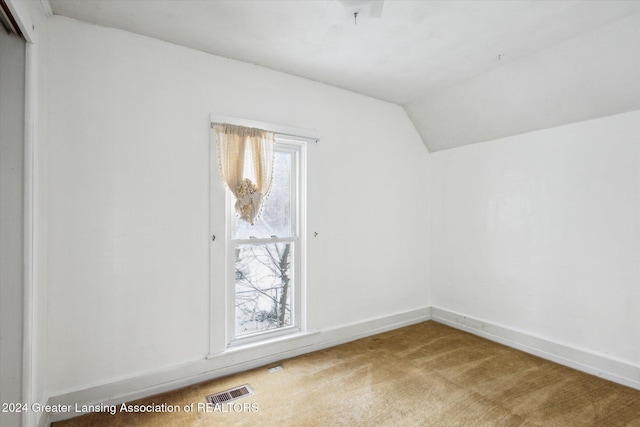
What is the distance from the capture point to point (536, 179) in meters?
3.12

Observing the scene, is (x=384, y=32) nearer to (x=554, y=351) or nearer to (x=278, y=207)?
(x=278, y=207)

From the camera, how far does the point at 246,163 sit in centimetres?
272

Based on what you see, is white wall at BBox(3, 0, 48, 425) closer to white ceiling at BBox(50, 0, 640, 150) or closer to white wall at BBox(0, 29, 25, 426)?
white wall at BBox(0, 29, 25, 426)

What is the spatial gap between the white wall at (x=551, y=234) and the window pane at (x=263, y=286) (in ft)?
7.04

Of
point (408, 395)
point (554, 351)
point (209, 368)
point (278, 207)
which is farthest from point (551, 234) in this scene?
point (209, 368)

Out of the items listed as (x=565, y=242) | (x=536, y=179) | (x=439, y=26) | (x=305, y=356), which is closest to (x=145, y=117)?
(x=439, y=26)

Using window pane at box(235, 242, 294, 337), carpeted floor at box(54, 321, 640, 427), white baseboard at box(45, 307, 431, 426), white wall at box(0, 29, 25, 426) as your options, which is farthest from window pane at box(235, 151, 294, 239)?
white wall at box(0, 29, 25, 426)

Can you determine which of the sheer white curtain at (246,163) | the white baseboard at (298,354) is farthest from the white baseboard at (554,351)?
the sheer white curtain at (246,163)

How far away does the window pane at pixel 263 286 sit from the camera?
2832 millimetres

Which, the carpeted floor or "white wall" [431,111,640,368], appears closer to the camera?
the carpeted floor

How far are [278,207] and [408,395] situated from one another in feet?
6.35

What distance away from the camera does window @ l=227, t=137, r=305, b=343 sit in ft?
9.20

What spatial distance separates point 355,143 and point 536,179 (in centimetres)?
187

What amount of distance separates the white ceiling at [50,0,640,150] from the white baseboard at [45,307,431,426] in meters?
2.55
